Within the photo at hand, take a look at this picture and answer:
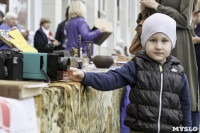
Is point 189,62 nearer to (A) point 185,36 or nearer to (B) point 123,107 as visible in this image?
(A) point 185,36

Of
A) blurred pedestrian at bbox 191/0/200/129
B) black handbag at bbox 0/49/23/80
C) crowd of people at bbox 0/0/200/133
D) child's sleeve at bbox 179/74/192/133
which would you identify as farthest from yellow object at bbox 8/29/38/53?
blurred pedestrian at bbox 191/0/200/129

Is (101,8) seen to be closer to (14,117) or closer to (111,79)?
(111,79)

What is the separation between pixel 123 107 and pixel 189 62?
2.39ft

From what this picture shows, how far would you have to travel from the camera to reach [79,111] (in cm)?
164

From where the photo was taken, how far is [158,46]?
1.80 m

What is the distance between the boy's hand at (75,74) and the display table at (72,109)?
0.15 ft

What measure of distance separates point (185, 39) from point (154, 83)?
920 millimetres

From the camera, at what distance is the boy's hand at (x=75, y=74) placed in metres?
1.64

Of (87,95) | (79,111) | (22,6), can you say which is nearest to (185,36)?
(87,95)

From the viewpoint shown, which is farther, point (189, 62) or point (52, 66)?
point (189, 62)

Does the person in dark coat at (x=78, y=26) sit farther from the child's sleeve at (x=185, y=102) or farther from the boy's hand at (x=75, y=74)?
the boy's hand at (x=75, y=74)

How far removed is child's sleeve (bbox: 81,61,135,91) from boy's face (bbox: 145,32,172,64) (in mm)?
140

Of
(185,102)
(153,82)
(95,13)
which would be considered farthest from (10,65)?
(95,13)

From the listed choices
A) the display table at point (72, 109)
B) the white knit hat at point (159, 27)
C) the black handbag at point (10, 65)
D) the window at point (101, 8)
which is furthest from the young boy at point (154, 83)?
the window at point (101, 8)
